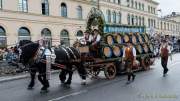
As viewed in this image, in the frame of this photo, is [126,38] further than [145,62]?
No

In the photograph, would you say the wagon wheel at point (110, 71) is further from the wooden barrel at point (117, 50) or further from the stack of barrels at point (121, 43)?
the wooden barrel at point (117, 50)

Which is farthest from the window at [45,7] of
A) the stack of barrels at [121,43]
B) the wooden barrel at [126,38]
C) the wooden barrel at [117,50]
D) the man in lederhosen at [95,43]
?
the man in lederhosen at [95,43]

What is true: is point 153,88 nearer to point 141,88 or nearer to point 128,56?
point 141,88

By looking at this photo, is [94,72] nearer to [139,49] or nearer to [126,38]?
[126,38]

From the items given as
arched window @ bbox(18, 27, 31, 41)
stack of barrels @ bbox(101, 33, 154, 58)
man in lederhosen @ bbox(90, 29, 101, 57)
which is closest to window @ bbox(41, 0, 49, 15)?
arched window @ bbox(18, 27, 31, 41)

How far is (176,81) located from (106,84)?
2874 millimetres

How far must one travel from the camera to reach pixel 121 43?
18.5 metres

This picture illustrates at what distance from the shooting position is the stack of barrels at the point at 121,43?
17192 millimetres

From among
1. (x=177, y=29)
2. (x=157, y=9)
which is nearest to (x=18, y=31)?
(x=157, y=9)

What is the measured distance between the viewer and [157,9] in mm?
87188

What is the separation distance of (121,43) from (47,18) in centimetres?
2674

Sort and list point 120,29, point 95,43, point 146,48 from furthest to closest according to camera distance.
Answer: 1. point 146,48
2. point 120,29
3. point 95,43

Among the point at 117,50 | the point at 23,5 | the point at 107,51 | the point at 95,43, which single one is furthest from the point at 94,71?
the point at 23,5

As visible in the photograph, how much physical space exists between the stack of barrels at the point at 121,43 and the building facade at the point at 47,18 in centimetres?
1729
